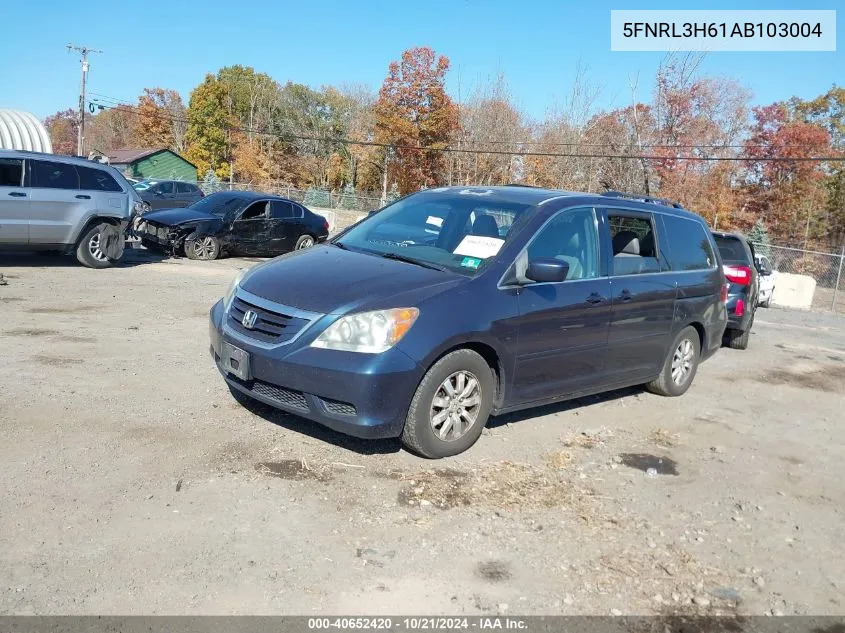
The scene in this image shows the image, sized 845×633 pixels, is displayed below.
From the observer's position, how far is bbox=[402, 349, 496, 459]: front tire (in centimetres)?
474

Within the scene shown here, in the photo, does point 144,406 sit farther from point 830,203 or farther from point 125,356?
point 830,203

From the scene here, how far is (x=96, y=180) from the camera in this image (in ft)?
40.7

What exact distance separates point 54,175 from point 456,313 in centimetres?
951

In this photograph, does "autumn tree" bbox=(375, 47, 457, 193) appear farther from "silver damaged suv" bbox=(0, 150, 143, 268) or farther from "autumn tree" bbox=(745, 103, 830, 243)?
"silver damaged suv" bbox=(0, 150, 143, 268)

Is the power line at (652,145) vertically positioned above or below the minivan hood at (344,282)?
above

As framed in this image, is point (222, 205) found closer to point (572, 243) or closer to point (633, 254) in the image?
point (633, 254)

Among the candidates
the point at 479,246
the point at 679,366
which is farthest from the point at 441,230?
the point at 679,366

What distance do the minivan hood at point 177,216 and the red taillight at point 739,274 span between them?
10.3 meters

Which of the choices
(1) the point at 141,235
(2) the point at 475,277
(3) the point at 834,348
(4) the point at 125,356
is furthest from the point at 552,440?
(1) the point at 141,235

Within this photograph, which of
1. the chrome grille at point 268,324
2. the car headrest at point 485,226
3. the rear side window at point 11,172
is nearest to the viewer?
the chrome grille at point 268,324

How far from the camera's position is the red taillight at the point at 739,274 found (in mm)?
10422

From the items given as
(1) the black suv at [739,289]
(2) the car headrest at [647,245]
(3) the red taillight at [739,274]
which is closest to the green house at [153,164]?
(1) the black suv at [739,289]

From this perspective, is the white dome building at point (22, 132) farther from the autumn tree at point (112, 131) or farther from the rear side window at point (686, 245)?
the autumn tree at point (112, 131)

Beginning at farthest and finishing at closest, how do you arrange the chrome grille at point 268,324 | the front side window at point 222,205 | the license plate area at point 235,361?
the front side window at point 222,205 → the license plate area at point 235,361 → the chrome grille at point 268,324
